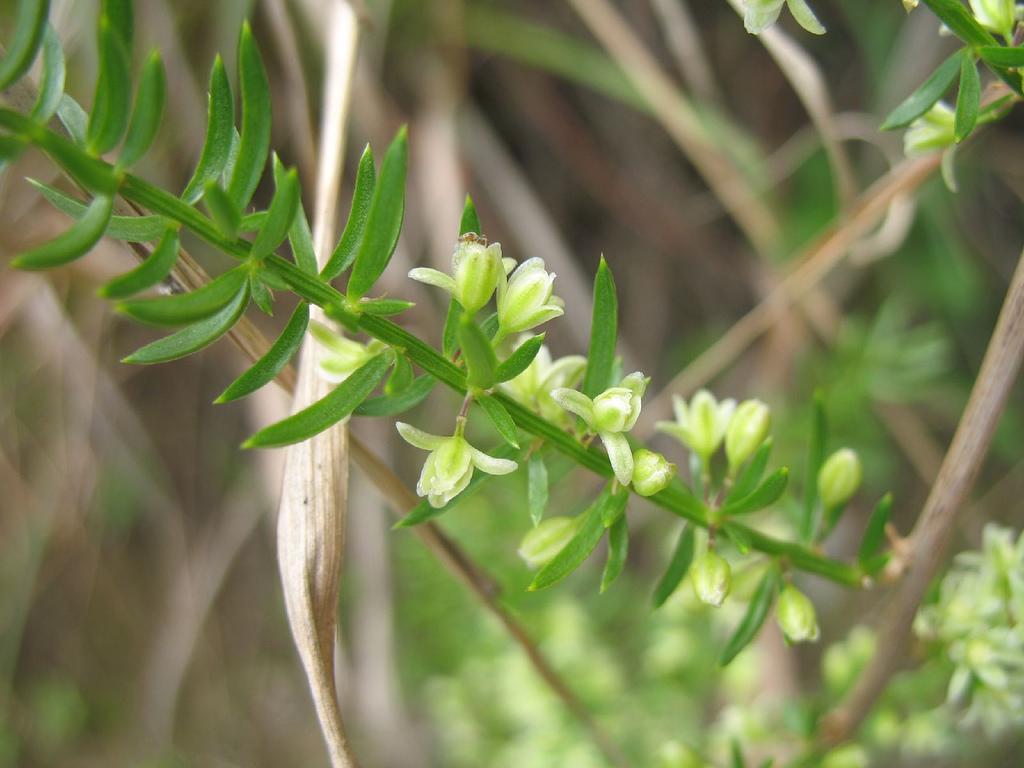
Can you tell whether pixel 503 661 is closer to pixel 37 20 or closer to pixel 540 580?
pixel 540 580

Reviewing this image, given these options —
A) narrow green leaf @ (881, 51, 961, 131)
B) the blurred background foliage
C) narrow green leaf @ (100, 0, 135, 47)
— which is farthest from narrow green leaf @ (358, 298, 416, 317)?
the blurred background foliage

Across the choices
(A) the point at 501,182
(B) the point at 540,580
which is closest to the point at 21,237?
(A) the point at 501,182

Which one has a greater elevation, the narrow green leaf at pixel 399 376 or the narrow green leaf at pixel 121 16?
the narrow green leaf at pixel 121 16

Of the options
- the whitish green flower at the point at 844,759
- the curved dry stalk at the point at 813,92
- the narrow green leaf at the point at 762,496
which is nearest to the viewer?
the narrow green leaf at the point at 762,496

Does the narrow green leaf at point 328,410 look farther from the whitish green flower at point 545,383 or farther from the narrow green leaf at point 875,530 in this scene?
the narrow green leaf at point 875,530

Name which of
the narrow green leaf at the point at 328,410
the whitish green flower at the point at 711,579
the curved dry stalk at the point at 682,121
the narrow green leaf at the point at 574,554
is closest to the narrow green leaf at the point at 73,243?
the narrow green leaf at the point at 328,410

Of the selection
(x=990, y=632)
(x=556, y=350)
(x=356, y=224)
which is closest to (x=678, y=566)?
(x=990, y=632)
